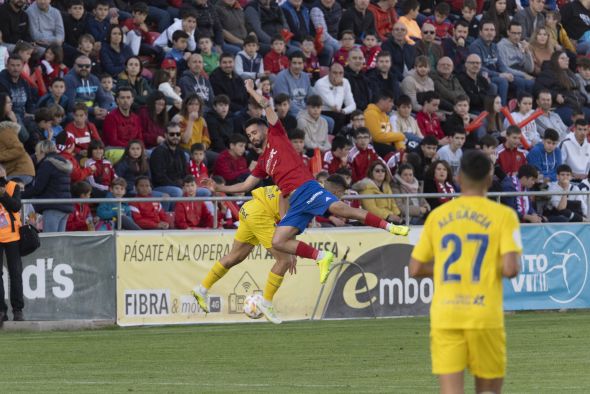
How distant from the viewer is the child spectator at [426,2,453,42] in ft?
95.3

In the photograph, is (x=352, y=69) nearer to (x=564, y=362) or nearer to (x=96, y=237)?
(x=96, y=237)

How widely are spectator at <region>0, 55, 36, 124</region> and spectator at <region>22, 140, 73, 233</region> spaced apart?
147 centimetres

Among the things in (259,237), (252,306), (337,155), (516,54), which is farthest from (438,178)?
(516,54)

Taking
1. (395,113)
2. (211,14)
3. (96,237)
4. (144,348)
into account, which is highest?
(211,14)

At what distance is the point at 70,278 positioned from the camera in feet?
65.2

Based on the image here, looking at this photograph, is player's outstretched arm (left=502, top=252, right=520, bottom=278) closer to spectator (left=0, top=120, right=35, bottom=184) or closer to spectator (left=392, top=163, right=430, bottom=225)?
spectator (left=0, top=120, right=35, bottom=184)

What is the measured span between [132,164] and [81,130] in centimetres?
97

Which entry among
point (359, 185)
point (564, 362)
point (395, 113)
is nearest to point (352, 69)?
point (395, 113)

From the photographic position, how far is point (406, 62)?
89.9 ft

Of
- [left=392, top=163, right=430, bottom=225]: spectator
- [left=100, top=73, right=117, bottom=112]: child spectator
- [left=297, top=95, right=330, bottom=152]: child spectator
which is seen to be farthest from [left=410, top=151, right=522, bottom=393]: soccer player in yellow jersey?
[left=297, top=95, right=330, bottom=152]: child spectator

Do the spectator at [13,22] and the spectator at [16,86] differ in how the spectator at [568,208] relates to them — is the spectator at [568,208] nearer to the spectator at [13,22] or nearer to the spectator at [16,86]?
the spectator at [16,86]

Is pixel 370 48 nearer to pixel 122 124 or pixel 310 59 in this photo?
pixel 310 59

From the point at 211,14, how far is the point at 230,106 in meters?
2.15

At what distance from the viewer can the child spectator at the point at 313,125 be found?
24.0 m
